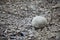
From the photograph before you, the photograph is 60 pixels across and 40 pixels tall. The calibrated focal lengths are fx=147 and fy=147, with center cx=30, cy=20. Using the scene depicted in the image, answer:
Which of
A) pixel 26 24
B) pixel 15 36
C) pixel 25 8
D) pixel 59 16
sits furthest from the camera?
pixel 25 8

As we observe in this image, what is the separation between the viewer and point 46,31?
69.6 inches

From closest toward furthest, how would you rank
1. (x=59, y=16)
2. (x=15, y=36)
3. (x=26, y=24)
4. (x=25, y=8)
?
(x=15, y=36)
(x=26, y=24)
(x=59, y=16)
(x=25, y=8)

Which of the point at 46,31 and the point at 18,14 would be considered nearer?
A: the point at 46,31

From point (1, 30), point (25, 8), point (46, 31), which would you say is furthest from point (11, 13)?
point (46, 31)

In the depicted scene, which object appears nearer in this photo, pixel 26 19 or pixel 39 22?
pixel 39 22

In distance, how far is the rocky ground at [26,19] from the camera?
5.57ft

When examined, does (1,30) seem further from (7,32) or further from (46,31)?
(46,31)

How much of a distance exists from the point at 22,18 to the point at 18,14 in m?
0.11

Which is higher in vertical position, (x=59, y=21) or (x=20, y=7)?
(x=20, y=7)

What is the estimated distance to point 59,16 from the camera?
2.02 meters

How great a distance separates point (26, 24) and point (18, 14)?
0.26m

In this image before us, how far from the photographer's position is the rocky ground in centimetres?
170

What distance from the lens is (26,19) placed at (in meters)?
2.00

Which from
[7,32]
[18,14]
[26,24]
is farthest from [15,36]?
[18,14]
